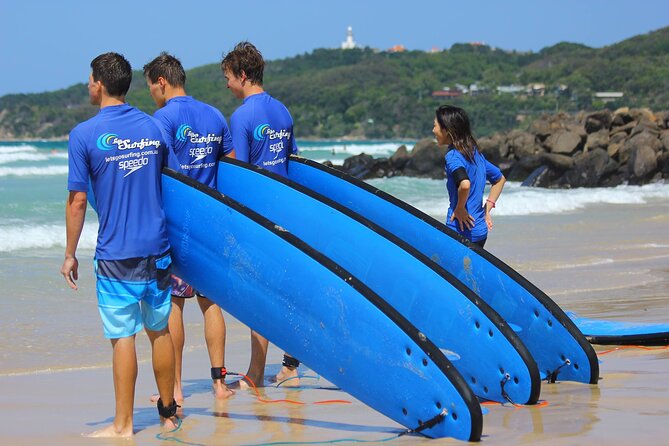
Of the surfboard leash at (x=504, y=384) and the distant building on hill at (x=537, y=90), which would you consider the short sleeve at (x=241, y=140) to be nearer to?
the surfboard leash at (x=504, y=384)

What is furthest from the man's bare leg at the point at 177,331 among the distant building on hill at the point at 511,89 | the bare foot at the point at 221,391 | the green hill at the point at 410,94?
the distant building on hill at the point at 511,89

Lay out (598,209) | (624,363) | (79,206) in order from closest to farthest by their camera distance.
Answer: (79,206), (624,363), (598,209)

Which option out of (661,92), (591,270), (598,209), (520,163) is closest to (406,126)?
(661,92)

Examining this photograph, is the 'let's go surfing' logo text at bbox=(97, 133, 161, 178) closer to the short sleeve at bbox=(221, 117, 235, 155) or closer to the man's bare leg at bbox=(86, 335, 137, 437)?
the man's bare leg at bbox=(86, 335, 137, 437)

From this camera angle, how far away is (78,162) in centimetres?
404

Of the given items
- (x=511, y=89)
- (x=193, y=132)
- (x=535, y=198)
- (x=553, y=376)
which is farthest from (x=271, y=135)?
(x=511, y=89)

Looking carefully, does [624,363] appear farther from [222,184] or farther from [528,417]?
[222,184]

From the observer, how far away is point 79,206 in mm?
4066

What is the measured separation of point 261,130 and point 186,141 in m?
0.61

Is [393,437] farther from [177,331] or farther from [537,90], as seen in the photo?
[537,90]

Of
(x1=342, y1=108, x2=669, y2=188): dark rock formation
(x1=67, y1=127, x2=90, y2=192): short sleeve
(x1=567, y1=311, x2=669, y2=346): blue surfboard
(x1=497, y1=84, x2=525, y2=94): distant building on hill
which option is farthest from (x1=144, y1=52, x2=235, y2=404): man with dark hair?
(x1=497, y1=84, x2=525, y2=94): distant building on hill

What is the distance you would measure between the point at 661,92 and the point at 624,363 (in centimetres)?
11174

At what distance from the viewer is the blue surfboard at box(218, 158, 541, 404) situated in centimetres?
453

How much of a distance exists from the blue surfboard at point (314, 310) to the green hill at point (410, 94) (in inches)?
4247
